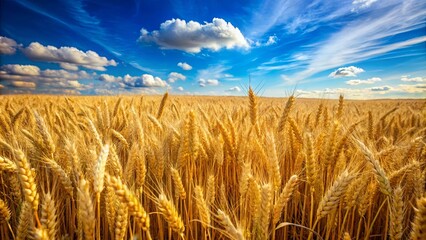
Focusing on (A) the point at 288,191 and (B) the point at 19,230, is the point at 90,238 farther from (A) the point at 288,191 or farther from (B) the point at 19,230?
(A) the point at 288,191

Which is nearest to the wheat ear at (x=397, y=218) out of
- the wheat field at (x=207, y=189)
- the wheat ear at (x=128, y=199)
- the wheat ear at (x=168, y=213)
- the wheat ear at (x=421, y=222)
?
the wheat field at (x=207, y=189)

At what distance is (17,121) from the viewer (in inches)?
111

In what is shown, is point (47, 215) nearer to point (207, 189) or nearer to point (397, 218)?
point (207, 189)

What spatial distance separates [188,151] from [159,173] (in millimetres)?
265

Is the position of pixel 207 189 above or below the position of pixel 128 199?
below

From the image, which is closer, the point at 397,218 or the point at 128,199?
the point at 128,199

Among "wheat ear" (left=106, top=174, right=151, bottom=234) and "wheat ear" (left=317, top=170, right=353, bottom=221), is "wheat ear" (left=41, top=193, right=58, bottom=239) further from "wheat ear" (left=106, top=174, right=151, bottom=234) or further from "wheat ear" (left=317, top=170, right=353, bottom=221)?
"wheat ear" (left=317, top=170, right=353, bottom=221)

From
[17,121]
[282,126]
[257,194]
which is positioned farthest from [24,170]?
[17,121]

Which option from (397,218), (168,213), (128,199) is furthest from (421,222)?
(128,199)

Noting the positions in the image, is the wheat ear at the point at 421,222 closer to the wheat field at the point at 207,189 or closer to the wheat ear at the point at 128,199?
the wheat field at the point at 207,189

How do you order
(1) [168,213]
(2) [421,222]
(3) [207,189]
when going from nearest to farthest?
(2) [421,222] < (1) [168,213] < (3) [207,189]

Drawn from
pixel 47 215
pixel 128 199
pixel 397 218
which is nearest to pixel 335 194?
pixel 397 218

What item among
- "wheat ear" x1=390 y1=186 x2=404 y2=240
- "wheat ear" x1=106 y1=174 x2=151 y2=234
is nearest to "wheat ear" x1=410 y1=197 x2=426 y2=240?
"wheat ear" x1=390 y1=186 x2=404 y2=240

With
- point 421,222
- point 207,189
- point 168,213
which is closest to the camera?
point 421,222
